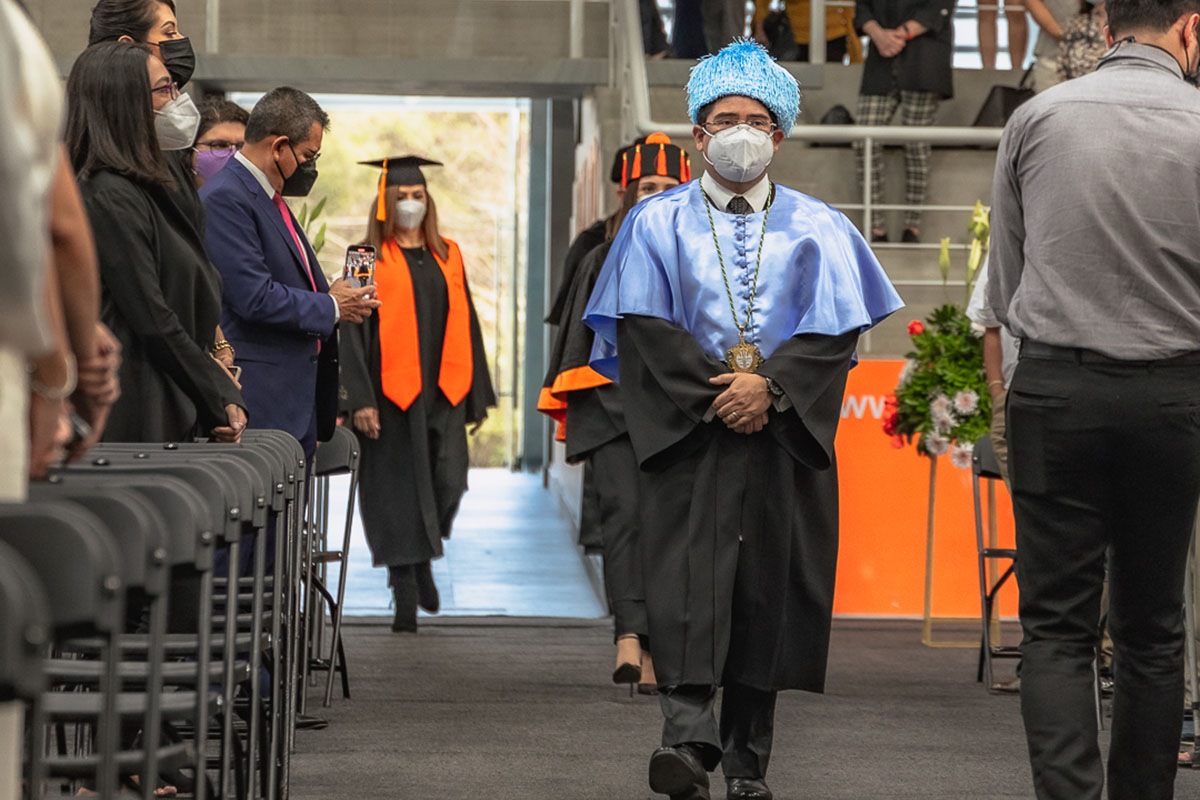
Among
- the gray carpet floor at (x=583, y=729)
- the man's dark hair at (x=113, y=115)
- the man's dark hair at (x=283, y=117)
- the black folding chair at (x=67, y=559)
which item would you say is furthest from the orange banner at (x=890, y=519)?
the black folding chair at (x=67, y=559)

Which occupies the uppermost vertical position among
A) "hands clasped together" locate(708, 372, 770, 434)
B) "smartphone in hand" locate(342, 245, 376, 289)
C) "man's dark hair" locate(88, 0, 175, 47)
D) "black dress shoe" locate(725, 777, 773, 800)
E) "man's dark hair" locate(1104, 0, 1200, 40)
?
"man's dark hair" locate(88, 0, 175, 47)

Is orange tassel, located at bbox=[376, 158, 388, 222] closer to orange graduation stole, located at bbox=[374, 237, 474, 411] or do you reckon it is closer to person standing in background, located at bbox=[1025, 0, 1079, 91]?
orange graduation stole, located at bbox=[374, 237, 474, 411]

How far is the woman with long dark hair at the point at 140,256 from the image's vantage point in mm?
3469

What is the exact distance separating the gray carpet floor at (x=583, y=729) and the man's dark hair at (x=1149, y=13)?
1710mm

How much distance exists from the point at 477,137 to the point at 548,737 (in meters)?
20.6

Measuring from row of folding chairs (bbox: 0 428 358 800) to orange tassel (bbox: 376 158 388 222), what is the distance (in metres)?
3.00

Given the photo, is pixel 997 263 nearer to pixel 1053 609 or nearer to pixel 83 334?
pixel 1053 609

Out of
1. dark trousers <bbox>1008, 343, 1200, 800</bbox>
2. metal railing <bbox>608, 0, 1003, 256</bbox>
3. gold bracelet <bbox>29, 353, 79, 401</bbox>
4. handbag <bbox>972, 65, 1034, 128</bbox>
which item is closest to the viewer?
gold bracelet <bbox>29, 353, 79, 401</bbox>

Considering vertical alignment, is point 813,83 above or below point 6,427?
above

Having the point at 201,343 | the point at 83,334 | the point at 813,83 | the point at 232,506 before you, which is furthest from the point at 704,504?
the point at 813,83

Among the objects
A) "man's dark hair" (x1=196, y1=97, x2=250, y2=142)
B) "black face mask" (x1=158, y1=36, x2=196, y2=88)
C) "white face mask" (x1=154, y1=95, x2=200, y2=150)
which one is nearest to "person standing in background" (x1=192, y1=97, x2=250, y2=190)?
"man's dark hair" (x1=196, y1=97, x2=250, y2=142)

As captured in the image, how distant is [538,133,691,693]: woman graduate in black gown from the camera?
5.00 m

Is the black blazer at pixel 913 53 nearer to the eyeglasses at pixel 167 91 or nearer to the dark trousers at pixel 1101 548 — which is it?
the eyeglasses at pixel 167 91

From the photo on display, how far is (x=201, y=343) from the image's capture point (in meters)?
3.76
